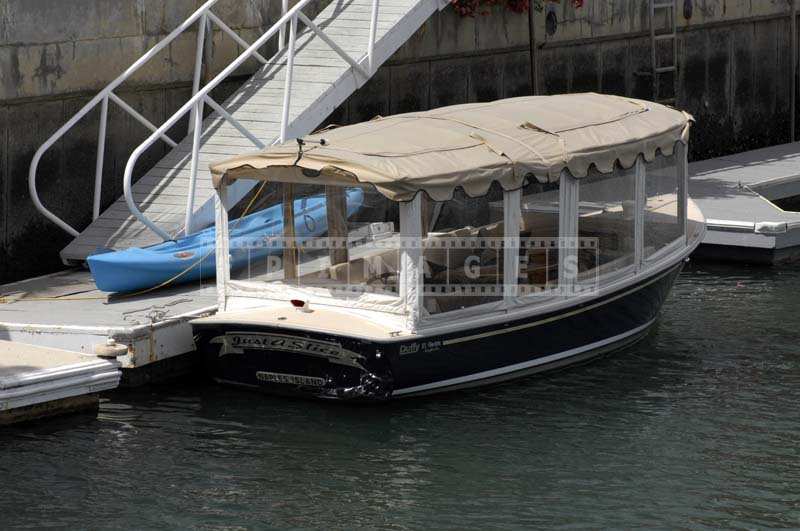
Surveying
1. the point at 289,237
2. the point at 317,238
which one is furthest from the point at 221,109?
the point at 317,238

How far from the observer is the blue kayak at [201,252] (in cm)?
1221

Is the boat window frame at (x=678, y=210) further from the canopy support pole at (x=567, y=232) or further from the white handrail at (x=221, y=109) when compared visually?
the white handrail at (x=221, y=109)

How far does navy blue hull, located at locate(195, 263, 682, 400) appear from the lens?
462 inches

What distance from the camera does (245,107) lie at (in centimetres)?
1691

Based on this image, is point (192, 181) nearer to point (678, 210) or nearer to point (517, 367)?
point (517, 367)

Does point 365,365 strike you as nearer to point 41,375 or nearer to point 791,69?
point 41,375

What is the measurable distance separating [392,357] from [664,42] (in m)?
13.5

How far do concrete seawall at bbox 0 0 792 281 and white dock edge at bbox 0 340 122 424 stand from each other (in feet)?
11.3

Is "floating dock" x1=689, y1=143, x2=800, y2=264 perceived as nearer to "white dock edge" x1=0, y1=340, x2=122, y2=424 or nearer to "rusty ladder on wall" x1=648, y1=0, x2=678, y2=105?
"rusty ladder on wall" x1=648, y1=0, x2=678, y2=105

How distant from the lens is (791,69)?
87.7ft

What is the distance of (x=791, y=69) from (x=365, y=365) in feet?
56.6

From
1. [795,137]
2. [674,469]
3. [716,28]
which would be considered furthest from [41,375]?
[795,137]

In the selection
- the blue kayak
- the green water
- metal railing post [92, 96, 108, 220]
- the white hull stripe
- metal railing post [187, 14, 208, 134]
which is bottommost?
the green water

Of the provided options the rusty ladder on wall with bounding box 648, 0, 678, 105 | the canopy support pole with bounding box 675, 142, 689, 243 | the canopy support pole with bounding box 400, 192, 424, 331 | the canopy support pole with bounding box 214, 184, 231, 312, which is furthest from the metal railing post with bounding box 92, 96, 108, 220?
the rusty ladder on wall with bounding box 648, 0, 678, 105
